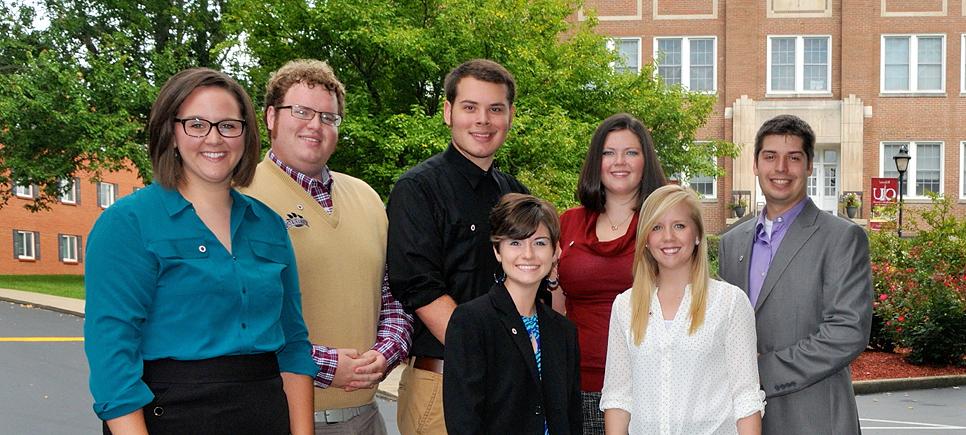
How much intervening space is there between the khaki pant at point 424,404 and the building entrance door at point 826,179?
3512cm

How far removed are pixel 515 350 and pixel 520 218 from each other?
534 millimetres

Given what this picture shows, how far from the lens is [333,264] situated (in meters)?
3.92

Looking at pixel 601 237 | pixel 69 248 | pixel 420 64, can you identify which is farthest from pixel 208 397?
pixel 69 248

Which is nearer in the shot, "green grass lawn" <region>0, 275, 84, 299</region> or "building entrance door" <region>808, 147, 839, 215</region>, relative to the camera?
"green grass lawn" <region>0, 275, 84, 299</region>

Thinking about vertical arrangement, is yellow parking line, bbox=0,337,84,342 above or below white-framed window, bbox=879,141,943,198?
below

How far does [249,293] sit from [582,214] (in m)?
2.06

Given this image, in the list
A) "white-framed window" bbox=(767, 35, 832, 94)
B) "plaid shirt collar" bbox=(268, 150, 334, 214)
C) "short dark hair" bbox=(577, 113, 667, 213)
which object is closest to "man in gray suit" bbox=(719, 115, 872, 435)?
"short dark hair" bbox=(577, 113, 667, 213)

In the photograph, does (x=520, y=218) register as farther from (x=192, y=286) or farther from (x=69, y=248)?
(x=69, y=248)

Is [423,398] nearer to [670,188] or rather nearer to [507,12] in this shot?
[670,188]

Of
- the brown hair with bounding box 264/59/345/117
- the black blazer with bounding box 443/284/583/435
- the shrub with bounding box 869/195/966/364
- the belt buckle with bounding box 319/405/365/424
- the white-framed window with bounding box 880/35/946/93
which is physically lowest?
the shrub with bounding box 869/195/966/364

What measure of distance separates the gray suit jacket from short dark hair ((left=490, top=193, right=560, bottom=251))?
1.07 m

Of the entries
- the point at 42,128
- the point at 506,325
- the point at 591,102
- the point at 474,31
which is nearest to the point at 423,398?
the point at 506,325

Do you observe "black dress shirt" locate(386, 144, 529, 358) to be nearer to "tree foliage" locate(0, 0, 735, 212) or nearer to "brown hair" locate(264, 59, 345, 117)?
"brown hair" locate(264, 59, 345, 117)

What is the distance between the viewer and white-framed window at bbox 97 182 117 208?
196ft
